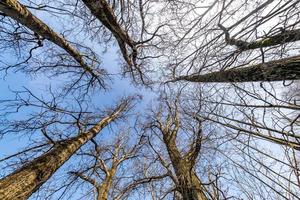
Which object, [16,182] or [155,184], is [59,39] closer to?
[16,182]

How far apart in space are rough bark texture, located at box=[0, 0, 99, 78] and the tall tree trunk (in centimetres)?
229

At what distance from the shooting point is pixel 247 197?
9.13ft

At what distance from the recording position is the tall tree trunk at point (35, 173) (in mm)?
3078

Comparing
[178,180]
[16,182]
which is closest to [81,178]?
[178,180]

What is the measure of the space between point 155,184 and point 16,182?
5084 mm

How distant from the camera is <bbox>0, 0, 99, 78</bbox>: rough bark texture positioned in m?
3.94

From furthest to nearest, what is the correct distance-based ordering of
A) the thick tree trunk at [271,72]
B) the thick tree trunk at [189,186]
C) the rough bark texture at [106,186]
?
the rough bark texture at [106,186], the thick tree trunk at [189,186], the thick tree trunk at [271,72]

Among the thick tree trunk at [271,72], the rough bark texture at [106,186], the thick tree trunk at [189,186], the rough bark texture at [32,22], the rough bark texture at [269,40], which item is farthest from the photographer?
the rough bark texture at [106,186]

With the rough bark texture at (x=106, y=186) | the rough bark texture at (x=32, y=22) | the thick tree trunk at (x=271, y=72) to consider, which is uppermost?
the rough bark texture at (x=32, y=22)

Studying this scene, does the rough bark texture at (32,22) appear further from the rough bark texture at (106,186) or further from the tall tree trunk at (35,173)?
the rough bark texture at (106,186)

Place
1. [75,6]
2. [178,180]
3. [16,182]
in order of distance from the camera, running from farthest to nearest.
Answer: [75,6], [178,180], [16,182]

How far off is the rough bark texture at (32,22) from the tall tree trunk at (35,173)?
2.29 metres

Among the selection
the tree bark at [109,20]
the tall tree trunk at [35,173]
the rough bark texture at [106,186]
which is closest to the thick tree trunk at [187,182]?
the tall tree trunk at [35,173]

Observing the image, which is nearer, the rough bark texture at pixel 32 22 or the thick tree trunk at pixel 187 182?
the rough bark texture at pixel 32 22
